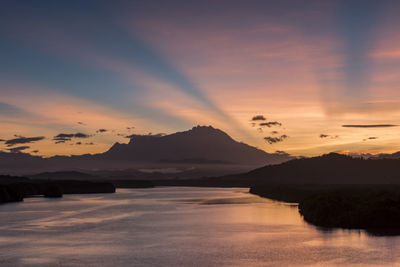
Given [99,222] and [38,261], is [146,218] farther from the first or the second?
[38,261]

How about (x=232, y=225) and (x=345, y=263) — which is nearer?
(x=345, y=263)

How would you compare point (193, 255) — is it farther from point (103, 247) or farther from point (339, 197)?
point (339, 197)

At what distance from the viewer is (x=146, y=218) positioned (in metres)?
87.6

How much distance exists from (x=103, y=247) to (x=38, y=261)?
9.12 meters

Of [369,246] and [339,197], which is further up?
[339,197]

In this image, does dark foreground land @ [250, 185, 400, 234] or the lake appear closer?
the lake

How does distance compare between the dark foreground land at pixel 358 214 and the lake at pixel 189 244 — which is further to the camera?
the dark foreground land at pixel 358 214

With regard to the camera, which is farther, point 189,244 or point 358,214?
point 358,214

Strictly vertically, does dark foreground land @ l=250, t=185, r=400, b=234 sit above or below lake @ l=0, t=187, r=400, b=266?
above

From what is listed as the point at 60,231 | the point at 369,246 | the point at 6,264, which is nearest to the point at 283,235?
the point at 369,246

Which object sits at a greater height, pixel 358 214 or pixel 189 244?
pixel 358 214

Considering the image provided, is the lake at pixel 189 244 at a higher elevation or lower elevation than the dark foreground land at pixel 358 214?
lower

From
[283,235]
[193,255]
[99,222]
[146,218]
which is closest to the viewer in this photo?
[193,255]

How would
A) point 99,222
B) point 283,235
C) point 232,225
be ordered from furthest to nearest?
point 99,222 < point 232,225 < point 283,235
